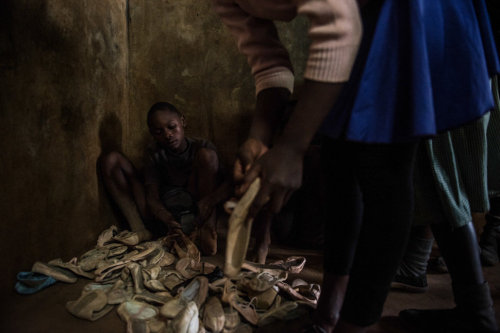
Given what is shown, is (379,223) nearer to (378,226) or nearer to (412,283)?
(378,226)

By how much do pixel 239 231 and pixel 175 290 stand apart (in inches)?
31.9

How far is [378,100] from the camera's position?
621 mm

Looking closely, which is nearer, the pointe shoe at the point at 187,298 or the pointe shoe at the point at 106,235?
the pointe shoe at the point at 187,298

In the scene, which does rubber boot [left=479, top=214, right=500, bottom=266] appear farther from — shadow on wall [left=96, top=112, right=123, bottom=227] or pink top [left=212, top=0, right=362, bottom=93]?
shadow on wall [left=96, top=112, right=123, bottom=227]

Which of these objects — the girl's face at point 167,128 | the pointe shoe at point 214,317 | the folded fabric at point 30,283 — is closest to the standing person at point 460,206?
the pointe shoe at point 214,317

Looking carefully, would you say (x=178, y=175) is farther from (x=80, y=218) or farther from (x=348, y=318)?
(x=348, y=318)

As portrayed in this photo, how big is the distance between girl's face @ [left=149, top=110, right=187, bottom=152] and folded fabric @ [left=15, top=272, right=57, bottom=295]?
40.4 inches

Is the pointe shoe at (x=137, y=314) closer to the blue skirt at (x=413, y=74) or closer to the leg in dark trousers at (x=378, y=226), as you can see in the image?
the leg in dark trousers at (x=378, y=226)

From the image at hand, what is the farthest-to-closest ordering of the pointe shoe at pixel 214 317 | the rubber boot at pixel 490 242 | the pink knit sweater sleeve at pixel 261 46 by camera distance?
1. the rubber boot at pixel 490 242
2. the pointe shoe at pixel 214 317
3. the pink knit sweater sleeve at pixel 261 46

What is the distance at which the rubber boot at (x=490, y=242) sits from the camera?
5.36 feet

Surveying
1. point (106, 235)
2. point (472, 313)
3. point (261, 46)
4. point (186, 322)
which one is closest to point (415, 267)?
point (472, 313)

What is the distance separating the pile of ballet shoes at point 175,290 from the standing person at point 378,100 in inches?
18.2

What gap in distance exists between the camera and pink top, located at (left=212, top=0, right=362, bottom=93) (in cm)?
52

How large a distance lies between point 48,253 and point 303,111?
60.3 inches
